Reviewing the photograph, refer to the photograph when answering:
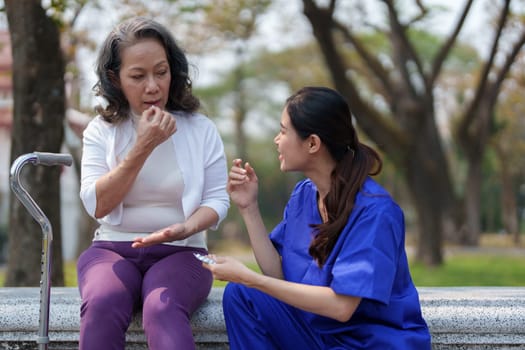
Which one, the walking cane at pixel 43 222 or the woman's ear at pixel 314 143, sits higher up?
the woman's ear at pixel 314 143

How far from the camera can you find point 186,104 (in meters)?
3.05

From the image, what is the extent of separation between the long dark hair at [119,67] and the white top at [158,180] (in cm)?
7

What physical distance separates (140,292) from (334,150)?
82cm

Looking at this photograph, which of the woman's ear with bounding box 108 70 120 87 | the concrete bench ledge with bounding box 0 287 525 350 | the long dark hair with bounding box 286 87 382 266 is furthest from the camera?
the woman's ear with bounding box 108 70 120 87

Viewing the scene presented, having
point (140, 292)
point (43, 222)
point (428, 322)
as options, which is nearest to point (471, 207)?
point (428, 322)

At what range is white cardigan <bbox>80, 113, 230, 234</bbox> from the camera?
2850mm

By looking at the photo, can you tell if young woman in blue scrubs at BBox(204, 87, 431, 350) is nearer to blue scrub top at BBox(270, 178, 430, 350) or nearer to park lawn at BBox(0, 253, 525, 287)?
blue scrub top at BBox(270, 178, 430, 350)

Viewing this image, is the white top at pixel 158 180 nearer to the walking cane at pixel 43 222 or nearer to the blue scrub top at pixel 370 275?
the walking cane at pixel 43 222

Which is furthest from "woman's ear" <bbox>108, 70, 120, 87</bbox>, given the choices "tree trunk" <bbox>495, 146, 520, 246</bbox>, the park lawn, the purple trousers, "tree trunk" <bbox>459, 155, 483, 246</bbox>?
"tree trunk" <bbox>495, 146, 520, 246</bbox>

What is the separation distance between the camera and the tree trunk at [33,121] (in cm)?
501

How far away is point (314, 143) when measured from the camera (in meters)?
2.48

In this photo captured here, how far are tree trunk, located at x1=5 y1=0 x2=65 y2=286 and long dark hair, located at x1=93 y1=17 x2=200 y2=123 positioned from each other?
7.02ft

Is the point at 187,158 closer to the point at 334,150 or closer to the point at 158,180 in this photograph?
the point at 158,180

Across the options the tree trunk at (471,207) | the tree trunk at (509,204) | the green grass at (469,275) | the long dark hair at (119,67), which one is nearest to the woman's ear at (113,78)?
the long dark hair at (119,67)
